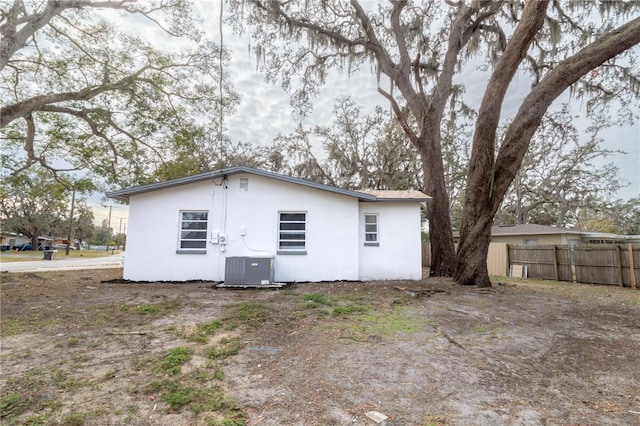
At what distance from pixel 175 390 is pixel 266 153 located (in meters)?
20.2

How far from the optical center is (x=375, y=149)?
2073cm

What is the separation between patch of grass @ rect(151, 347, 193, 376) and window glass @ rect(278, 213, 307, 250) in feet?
20.0

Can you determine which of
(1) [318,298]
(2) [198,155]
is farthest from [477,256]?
(2) [198,155]

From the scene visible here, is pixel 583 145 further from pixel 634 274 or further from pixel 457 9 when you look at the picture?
pixel 457 9

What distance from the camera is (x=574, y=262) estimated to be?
12.4 metres

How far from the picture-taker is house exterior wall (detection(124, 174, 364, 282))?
9852 mm

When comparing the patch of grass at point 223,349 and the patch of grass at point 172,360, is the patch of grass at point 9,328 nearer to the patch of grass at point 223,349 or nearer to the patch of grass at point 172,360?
the patch of grass at point 172,360

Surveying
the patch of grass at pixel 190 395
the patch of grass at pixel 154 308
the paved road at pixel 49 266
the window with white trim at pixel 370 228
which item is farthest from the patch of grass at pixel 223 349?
the paved road at pixel 49 266

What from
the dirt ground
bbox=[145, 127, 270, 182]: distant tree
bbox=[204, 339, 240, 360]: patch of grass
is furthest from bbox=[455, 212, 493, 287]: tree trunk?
bbox=[145, 127, 270, 182]: distant tree

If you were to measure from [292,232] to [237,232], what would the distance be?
5.67 feet

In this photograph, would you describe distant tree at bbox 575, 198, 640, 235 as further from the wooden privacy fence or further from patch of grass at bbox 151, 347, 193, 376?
patch of grass at bbox 151, 347, 193, 376

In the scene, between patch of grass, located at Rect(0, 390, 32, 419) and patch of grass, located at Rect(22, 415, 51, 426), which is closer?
patch of grass, located at Rect(22, 415, 51, 426)

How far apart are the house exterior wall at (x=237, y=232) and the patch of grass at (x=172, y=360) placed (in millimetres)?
5891

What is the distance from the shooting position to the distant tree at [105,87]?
9766 millimetres
